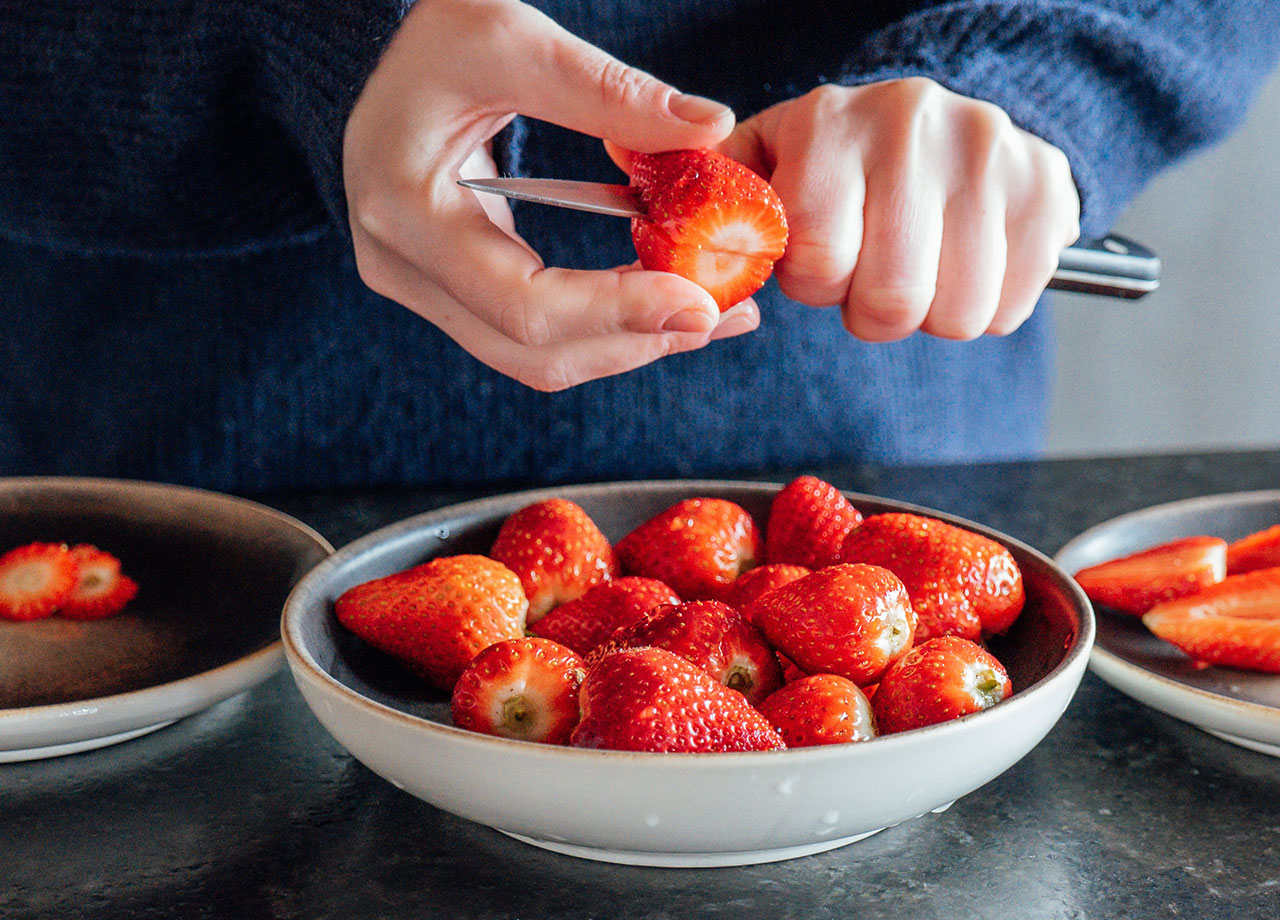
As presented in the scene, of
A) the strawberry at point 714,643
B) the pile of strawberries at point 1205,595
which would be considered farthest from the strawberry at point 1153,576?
the strawberry at point 714,643

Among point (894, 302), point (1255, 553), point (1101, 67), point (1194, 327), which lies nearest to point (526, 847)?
point (894, 302)

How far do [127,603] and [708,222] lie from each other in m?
0.44

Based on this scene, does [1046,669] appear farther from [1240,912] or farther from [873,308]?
[873,308]

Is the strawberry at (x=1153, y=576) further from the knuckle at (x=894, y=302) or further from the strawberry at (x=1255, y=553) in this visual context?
the knuckle at (x=894, y=302)

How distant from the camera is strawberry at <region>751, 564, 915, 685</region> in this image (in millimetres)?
549

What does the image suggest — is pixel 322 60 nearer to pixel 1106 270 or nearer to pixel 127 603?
pixel 127 603

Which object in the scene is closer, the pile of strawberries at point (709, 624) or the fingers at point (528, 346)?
the pile of strawberries at point (709, 624)

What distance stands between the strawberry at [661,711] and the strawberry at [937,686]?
0.06 metres

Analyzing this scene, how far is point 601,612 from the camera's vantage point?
0.63 metres

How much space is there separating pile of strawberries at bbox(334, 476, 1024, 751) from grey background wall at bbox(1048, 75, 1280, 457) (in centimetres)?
198

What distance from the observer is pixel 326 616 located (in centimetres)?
63

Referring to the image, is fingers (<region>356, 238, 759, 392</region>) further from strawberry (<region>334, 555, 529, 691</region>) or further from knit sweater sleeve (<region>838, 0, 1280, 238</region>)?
knit sweater sleeve (<region>838, 0, 1280, 238</region>)

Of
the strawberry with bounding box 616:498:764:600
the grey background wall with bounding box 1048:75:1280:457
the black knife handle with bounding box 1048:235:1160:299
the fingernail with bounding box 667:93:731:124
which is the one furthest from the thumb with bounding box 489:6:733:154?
the grey background wall with bounding box 1048:75:1280:457

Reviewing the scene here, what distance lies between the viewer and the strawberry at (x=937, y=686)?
511mm
